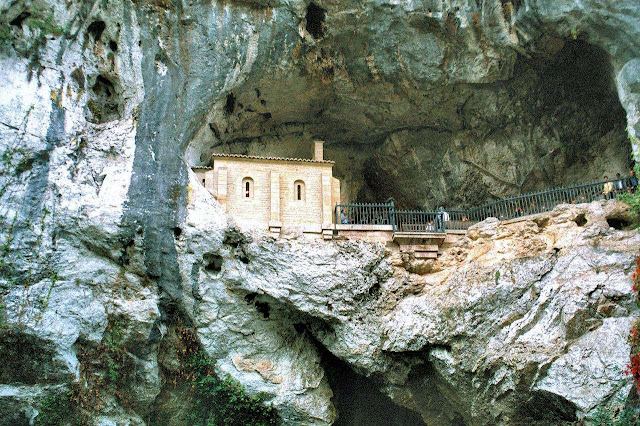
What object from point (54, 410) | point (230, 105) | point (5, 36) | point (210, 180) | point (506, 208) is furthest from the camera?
point (230, 105)

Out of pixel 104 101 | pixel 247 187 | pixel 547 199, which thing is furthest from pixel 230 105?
pixel 547 199

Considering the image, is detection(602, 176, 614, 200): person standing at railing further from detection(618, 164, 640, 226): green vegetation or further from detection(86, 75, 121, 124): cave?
detection(86, 75, 121, 124): cave

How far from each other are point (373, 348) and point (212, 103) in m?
8.98

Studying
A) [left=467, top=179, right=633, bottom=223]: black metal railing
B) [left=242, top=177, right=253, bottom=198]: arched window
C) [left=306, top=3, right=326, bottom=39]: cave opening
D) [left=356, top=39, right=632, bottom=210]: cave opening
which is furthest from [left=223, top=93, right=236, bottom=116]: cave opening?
[left=467, top=179, right=633, bottom=223]: black metal railing

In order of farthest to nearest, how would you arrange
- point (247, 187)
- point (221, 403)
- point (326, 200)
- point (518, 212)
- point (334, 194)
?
point (518, 212) < point (334, 194) < point (326, 200) < point (247, 187) < point (221, 403)

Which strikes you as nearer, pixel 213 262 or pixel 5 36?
pixel 5 36

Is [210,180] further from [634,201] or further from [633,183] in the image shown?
[633,183]

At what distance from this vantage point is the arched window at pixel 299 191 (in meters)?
18.7

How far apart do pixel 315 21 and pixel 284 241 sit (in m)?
7.39

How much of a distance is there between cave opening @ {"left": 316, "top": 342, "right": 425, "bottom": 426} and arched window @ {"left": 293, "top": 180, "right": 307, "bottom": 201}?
5.33 metres

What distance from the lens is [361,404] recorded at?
62.1 feet

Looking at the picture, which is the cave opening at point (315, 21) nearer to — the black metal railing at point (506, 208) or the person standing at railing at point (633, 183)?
the black metal railing at point (506, 208)

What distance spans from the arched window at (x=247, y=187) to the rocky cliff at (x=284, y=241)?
1.83m

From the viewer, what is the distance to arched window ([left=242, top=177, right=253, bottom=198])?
1836 cm
